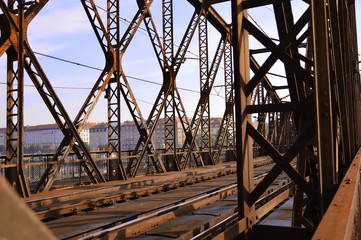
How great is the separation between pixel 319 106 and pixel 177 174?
12892 millimetres

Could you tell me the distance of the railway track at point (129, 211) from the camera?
21.1 ft

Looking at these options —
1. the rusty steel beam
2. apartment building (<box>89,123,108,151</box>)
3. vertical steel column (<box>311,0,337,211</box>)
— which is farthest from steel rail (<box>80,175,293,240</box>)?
apartment building (<box>89,123,108,151</box>)

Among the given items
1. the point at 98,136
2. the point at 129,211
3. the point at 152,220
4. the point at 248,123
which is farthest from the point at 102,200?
the point at 98,136

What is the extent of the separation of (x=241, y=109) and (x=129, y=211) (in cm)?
536

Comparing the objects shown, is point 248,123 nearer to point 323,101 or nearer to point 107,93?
point 323,101

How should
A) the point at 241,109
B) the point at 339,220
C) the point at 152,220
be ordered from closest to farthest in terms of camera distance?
the point at 339,220 → the point at 241,109 → the point at 152,220

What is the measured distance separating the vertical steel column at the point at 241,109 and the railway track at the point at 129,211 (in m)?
1.37

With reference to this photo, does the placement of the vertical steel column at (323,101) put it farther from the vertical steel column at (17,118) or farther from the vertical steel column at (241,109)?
the vertical steel column at (17,118)

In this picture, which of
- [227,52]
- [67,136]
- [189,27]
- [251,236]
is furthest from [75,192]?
[227,52]

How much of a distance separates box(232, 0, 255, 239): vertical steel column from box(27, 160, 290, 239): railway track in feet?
4.51

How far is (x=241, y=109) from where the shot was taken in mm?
4281

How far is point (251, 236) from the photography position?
14.9 ft

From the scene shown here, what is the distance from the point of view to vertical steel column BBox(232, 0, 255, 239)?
4277 mm

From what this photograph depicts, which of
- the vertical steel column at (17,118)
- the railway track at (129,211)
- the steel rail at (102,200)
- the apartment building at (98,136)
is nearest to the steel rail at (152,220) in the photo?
the railway track at (129,211)
